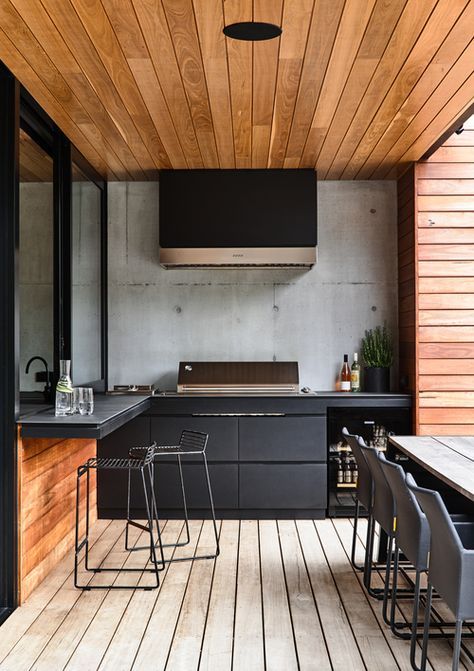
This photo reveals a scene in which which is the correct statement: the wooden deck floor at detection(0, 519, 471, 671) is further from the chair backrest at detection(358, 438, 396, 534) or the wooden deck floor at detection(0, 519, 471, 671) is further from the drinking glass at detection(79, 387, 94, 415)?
the drinking glass at detection(79, 387, 94, 415)

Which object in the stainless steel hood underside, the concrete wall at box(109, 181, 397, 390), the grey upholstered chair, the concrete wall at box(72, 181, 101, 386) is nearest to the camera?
the grey upholstered chair

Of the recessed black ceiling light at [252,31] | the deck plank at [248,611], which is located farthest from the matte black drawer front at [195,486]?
the recessed black ceiling light at [252,31]

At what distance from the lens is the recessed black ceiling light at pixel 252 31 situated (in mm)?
3260

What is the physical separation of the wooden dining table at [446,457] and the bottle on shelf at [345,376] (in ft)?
5.68

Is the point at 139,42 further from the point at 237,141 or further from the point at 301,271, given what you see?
the point at 301,271

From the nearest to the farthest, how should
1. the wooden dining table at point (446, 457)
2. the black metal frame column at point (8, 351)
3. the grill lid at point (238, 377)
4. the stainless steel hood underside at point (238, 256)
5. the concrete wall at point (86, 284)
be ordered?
the wooden dining table at point (446, 457) → the black metal frame column at point (8, 351) → the concrete wall at point (86, 284) → the stainless steel hood underside at point (238, 256) → the grill lid at point (238, 377)

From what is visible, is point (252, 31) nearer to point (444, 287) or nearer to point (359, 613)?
point (359, 613)

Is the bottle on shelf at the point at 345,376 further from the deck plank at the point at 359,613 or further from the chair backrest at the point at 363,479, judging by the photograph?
the chair backrest at the point at 363,479

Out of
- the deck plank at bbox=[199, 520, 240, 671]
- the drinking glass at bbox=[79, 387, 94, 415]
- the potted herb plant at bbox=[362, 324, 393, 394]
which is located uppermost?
the potted herb plant at bbox=[362, 324, 393, 394]

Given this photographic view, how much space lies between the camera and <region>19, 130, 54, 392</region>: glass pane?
4.15m

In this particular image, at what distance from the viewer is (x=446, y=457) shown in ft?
11.7

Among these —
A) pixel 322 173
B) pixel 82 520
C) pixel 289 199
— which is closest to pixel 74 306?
pixel 82 520

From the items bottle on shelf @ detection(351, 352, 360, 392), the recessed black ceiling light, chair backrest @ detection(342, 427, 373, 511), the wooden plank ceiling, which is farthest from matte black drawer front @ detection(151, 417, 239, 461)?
the recessed black ceiling light

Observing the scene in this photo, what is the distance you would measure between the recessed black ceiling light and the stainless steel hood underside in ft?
8.11
